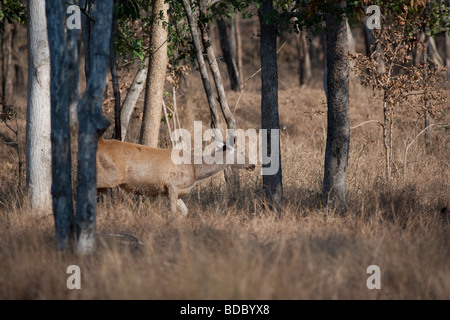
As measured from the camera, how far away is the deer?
27.8ft

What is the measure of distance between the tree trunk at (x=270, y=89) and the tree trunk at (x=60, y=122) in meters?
3.25

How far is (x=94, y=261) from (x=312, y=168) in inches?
243

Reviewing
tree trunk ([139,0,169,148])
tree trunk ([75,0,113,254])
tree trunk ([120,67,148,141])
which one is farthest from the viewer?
tree trunk ([120,67,148,141])

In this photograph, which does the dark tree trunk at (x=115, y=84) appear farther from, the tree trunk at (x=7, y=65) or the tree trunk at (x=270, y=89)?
the tree trunk at (x=7, y=65)

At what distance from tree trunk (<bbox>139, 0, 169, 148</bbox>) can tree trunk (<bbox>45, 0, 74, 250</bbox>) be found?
4413 millimetres

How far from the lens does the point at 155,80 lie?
10680 millimetres

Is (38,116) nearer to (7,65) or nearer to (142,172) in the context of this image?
(142,172)

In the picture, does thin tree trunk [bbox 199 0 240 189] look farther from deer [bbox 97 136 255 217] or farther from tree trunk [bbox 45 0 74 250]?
tree trunk [bbox 45 0 74 250]

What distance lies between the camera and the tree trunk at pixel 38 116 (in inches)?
343

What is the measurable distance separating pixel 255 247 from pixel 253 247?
0.16 ft

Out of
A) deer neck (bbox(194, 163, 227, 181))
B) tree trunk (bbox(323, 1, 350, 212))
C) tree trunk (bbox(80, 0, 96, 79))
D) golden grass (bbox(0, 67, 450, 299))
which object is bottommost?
golden grass (bbox(0, 67, 450, 299))

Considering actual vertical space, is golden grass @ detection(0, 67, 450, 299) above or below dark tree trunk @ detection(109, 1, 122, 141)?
below

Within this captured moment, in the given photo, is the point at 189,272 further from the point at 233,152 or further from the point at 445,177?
the point at 445,177

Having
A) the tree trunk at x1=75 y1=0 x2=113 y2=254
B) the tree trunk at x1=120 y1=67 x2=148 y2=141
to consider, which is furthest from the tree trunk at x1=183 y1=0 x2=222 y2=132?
the tree trunk at x1=75 y1=0 x2=113 y2=254
